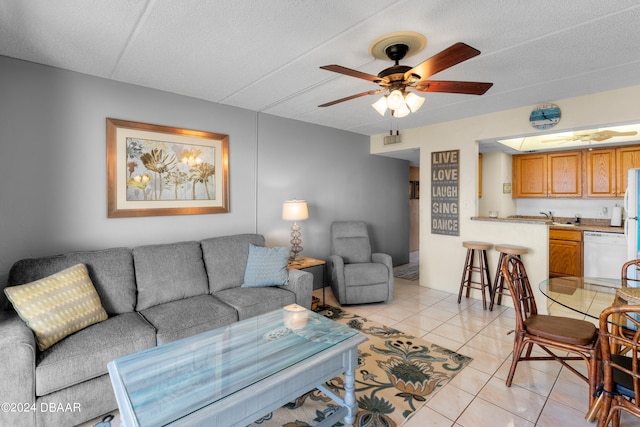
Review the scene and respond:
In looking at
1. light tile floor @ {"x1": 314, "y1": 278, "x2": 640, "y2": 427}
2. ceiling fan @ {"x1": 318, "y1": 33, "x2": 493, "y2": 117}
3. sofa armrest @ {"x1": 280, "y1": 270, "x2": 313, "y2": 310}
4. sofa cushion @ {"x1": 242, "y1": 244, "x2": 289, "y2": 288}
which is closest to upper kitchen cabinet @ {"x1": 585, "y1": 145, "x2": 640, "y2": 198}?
light tile floor @ {"x1": 314, "y1": 278, "x2": 640, "y2": 427}

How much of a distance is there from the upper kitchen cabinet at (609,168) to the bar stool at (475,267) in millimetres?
2214

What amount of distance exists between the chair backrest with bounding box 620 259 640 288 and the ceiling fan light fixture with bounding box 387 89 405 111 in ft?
6.80

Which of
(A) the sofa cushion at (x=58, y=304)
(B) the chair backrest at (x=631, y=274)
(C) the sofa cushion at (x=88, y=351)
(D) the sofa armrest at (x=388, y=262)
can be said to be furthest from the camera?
(D) the sofa armrest at (x=388, y=262)

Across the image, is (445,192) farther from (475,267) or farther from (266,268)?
(266,268)

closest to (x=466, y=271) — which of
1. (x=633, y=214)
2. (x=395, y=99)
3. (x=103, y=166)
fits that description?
(x=633, y=214)

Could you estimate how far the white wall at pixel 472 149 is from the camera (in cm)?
305

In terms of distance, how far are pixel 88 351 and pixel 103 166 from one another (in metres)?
1.66

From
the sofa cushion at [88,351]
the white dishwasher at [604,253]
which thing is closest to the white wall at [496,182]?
the white dishwasher at [604,253]

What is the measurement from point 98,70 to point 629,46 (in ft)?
13.4

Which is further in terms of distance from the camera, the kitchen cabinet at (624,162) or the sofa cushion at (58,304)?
the kitchen cabinet at (624,162)

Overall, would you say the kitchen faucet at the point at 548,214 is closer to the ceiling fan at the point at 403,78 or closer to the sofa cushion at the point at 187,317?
the ceiling fan at the point at 403,78

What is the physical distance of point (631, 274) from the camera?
3068 millimetres

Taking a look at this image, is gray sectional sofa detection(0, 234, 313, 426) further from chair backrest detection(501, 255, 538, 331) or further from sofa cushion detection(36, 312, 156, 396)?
chair backrest detection(501, 255, 538, 331)

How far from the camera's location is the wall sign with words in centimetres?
420
